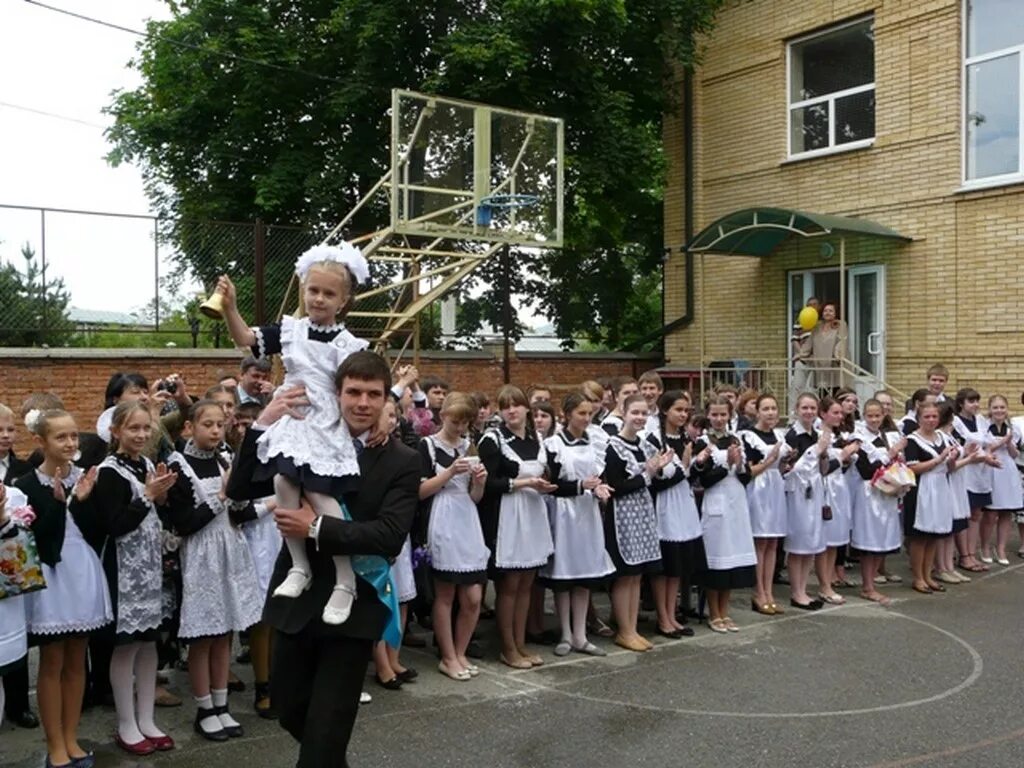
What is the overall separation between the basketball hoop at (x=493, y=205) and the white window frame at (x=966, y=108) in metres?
6.58

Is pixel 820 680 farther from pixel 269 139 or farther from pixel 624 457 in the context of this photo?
pixel 269 139

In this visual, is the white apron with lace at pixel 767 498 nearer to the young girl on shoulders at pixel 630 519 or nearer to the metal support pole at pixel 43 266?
the young girl on shoulders at pixel 630 519

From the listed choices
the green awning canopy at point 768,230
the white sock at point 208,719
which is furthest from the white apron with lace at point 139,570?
the green awning canopy at point 768,230

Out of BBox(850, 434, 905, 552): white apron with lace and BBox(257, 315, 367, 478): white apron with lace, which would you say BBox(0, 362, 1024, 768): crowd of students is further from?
BBox(257, 315, 367, 478): white apron with lace

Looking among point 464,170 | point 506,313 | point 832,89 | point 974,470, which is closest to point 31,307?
point 464,170

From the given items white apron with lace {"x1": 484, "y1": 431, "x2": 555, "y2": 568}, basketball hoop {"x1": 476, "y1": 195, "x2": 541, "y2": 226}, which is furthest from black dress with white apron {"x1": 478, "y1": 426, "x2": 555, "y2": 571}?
basketball hoop {"x1": 476, "y1": 195, "x2": 541, "y2": 226}

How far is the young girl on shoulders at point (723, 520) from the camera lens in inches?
308

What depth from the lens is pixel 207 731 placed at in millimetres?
5410

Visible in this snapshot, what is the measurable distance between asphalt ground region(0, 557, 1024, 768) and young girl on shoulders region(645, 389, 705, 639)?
12.2 inches

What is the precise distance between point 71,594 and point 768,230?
13.3 meters

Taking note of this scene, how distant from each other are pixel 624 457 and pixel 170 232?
752cm

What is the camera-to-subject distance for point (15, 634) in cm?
455

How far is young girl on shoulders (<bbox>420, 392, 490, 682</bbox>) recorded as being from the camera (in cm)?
664

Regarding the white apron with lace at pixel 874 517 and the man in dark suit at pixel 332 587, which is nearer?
the man in dark suit at pixel 332 587
